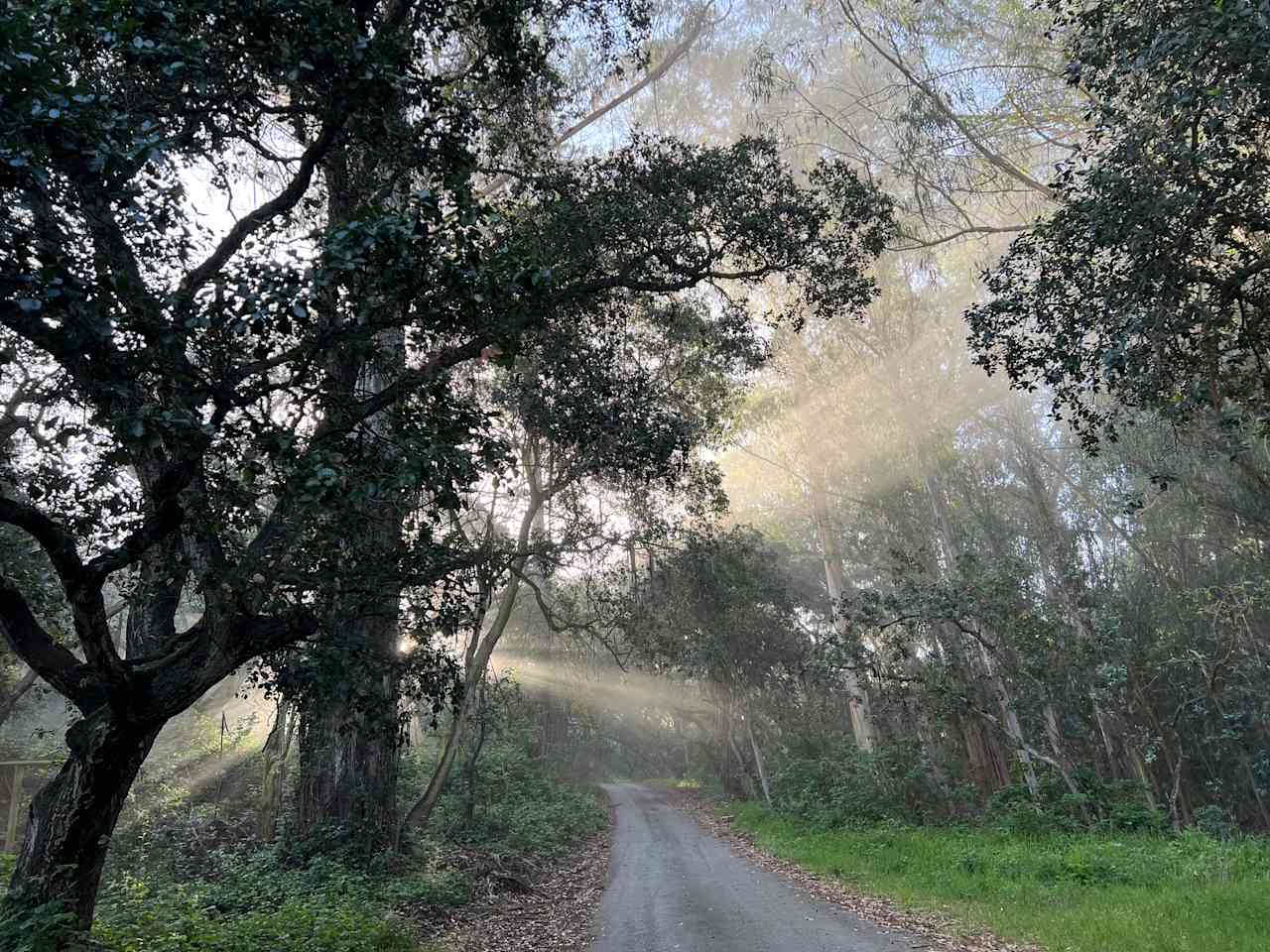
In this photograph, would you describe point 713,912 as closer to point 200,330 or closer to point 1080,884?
point 1080,884

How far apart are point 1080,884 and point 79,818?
10.4m

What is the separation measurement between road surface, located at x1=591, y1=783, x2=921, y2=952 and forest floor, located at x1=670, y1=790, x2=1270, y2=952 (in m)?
0.51

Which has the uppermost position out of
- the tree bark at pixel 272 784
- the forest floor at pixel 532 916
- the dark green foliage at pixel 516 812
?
the tree bark at pixel 272 784

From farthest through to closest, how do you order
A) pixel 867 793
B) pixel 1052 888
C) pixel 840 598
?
1. pixel 840 598
2. pixel 867 793
3. pixel 1052 888

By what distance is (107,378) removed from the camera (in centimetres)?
455

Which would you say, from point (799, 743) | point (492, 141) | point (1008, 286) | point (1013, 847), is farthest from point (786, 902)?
point (799, 743)

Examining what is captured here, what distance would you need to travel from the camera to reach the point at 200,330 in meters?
4.89

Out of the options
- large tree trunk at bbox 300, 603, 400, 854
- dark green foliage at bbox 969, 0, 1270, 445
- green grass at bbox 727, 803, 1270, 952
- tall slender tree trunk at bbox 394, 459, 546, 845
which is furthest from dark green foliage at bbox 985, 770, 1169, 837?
large tree trunk at bbox 300, 603, 400, 854

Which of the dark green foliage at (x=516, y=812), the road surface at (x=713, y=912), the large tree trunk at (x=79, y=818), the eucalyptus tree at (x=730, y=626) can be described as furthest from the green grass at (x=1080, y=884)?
the large tree trunk at (x=79, y=818)

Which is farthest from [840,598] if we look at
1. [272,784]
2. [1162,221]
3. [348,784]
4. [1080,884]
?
[1162,221]

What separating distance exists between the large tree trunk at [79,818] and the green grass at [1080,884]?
8119 mm

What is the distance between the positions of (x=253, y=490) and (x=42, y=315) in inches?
Answer: 82.1

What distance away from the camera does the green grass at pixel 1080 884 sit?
21.8ft

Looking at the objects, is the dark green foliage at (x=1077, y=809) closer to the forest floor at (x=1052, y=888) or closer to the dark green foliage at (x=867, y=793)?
the forest floor at (x=1052, y=888)
